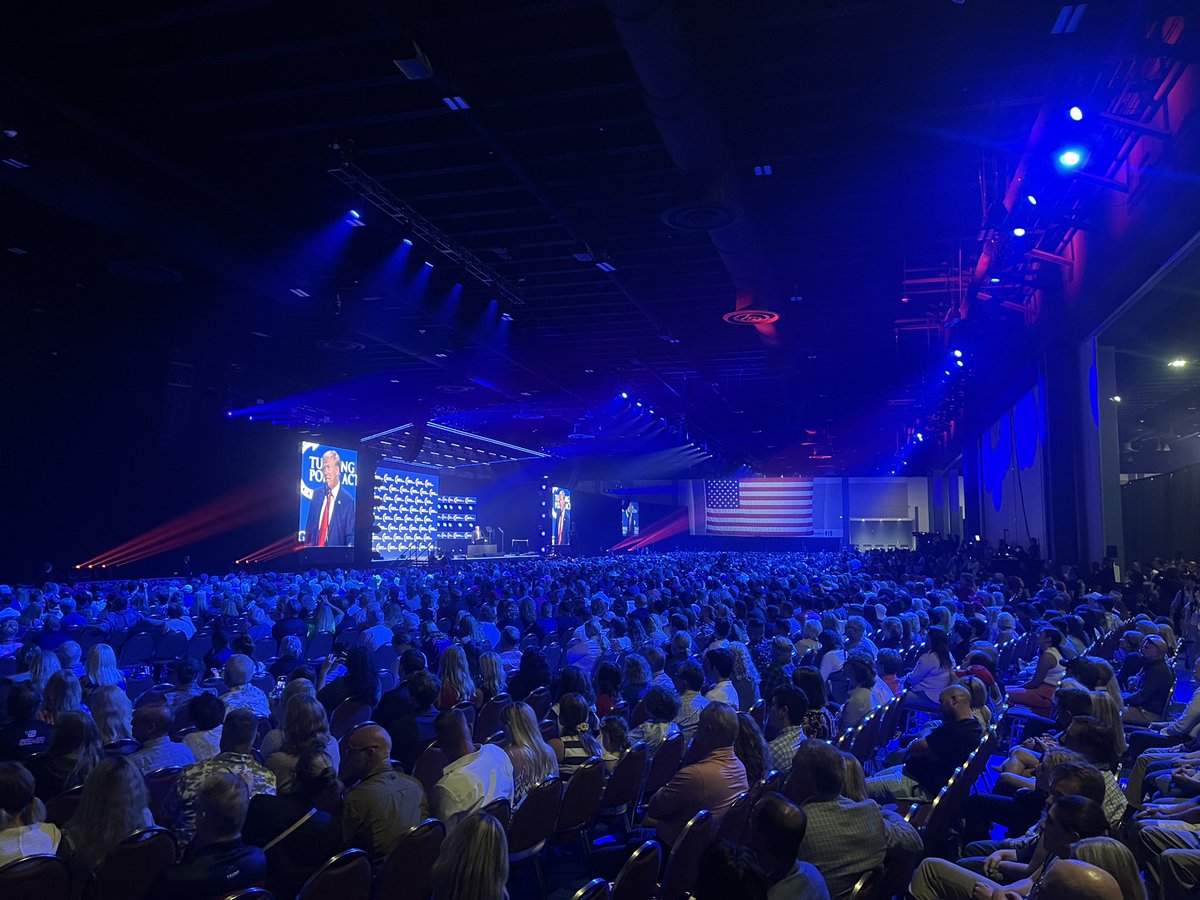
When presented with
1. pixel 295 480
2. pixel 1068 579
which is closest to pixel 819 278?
pixel 1068 579

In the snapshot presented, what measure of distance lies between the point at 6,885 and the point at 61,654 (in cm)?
605

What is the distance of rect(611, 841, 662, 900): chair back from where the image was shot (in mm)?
2861

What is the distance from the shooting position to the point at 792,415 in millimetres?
30766

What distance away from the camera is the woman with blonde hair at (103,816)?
3.25 meters

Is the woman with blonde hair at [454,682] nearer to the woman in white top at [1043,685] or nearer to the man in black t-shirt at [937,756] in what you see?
the man in black t-shirt at [937,756]

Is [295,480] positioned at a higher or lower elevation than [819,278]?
lower

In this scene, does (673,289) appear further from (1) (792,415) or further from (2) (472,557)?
(2) (472,557)

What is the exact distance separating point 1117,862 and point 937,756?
2565mm

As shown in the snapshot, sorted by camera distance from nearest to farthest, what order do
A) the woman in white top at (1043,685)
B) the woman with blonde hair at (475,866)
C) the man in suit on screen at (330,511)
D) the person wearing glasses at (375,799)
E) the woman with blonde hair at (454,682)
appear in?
1. the woman with blonde hair at (475,866)
2. the person wearing glasses at (375,799)
3. the woman with blonde hair at (454,682)
4. the woman in white top at (1043,685)
5. the man in suit on screen at (330,511)

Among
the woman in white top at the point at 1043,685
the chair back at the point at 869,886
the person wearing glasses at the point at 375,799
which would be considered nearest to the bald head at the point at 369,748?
the person wearing glasses at the point at 375,799

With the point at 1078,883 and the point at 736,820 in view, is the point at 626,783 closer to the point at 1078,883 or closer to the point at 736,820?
the point at 736,820

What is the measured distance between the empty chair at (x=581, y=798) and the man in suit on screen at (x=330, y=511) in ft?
78.8

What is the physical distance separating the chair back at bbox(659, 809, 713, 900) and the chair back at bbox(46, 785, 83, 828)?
2.76 metres

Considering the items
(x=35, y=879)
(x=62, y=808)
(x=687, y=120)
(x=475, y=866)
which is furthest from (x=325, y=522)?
(x=475, y=866)
